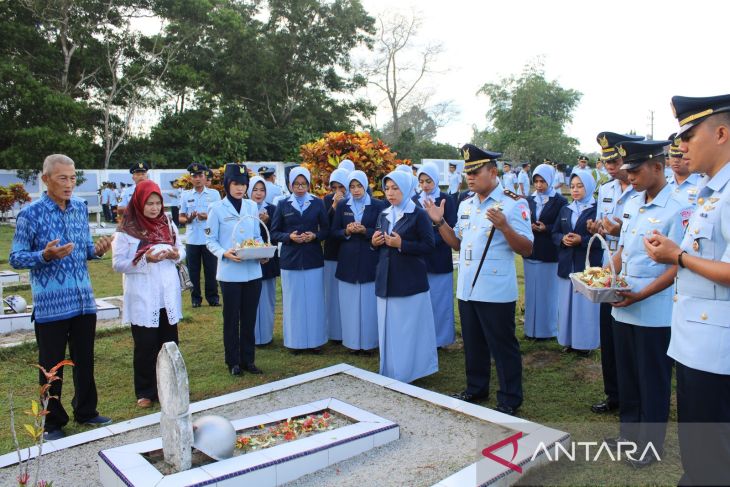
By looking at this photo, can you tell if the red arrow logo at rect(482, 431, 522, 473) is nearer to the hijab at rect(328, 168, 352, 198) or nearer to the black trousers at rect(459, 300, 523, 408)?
the black trousers at rect(459, 300, 523, 408)

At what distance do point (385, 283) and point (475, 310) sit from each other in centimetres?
93

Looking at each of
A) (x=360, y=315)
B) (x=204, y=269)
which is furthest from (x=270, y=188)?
(x=360, y=315)

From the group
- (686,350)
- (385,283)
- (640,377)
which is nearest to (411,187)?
(385,283)

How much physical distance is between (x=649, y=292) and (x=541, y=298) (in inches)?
131

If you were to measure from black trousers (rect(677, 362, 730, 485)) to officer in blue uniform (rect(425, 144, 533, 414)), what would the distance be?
1927 millimetres

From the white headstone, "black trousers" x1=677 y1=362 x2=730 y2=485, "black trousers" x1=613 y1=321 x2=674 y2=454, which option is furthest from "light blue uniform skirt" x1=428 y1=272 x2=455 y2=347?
"black trousers" x1=677 y1=362 x2=730 y2=485

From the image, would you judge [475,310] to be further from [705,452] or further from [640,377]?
[705,452]

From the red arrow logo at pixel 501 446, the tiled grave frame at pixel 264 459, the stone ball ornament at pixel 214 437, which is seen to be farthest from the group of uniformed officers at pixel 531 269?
the stone ball ornament at pixel 214 437

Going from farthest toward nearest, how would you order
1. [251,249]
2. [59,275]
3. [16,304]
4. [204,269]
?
[204,269] → [16,304] → [251,249] → [59,275]

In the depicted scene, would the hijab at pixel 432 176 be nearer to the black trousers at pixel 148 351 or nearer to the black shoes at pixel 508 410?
the black shoes at pixel 508 410

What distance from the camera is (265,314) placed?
7.09m

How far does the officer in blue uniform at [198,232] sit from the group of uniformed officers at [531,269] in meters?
0.03

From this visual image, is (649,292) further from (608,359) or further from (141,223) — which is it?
(141,223)

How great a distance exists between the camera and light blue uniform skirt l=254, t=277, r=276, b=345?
7.05 metres
